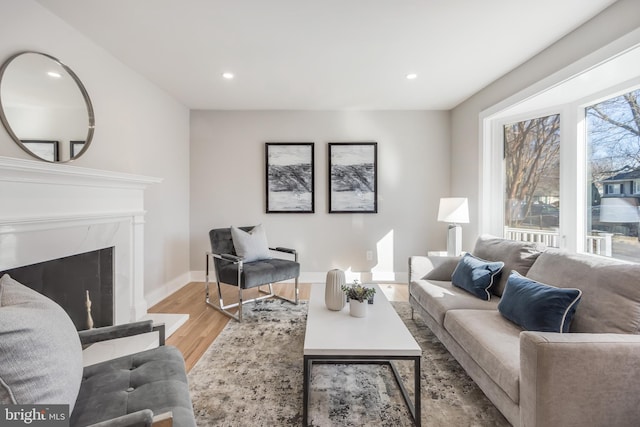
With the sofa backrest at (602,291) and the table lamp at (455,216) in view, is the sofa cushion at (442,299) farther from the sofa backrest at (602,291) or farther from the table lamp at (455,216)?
the table lamp at (455,216)

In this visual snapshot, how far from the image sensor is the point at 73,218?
2051 millimetres

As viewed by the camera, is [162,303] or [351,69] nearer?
[351,69]

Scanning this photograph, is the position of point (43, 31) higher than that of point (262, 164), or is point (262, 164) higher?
point (43, 31)

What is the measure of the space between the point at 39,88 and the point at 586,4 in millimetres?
3631

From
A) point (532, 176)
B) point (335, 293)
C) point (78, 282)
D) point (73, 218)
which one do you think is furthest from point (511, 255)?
point (78, 282)

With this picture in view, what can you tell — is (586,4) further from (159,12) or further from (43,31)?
(43,31)

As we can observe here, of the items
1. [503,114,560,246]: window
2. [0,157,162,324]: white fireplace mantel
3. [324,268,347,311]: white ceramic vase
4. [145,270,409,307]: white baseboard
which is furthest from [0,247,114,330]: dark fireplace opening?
[503,114,560,246]: window

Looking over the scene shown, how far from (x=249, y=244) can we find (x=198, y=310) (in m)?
0.87

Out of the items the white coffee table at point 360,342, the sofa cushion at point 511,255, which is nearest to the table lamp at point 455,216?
the sofa cushion at point 511,255

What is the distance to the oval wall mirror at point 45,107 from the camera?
5.99 feet

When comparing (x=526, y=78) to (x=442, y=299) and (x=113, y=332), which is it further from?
(x=113, y=332)

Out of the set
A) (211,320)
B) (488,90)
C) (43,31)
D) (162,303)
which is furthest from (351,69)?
(162,303)

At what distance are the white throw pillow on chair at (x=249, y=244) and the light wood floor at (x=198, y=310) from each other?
1.95 ft

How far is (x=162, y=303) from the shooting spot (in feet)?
11.2
